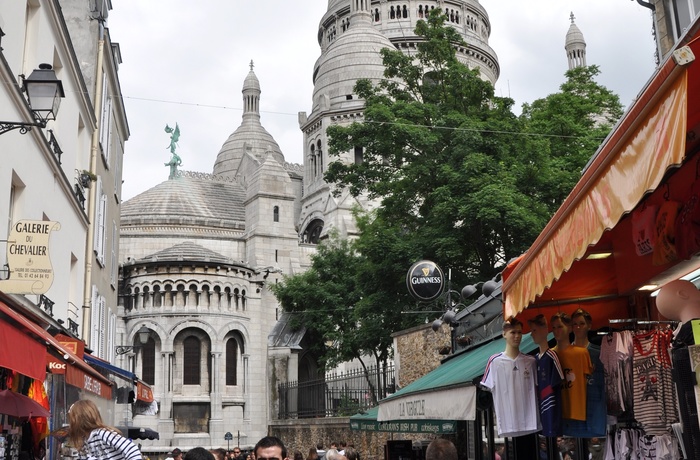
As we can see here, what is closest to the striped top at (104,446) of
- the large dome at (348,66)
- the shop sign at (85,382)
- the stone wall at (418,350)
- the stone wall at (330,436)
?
the shop sign at (85,382)

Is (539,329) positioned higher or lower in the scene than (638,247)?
lower

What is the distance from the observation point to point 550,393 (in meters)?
5.85

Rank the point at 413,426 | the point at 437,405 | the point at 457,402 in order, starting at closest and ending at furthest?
1. the point at 457,402
2. the point at 437,405
3. the point at 413,426

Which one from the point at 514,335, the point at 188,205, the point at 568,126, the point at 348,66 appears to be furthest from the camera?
the point at 348,66

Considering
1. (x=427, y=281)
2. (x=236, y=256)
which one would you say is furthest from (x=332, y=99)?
(x=427, y=281)

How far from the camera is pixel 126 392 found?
21.8 metres

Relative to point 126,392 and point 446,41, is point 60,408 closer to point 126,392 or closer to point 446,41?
point 126,392

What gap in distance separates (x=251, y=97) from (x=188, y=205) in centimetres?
2558

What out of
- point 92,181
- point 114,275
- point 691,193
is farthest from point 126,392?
point 691,193

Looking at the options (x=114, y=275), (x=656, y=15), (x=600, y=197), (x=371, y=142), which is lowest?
(x=600, y=197)

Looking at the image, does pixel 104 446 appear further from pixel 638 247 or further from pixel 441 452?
pixel 638 247

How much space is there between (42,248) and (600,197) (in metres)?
8.04

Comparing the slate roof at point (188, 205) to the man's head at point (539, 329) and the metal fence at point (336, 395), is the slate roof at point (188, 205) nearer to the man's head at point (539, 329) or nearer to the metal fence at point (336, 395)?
the metal fence at point (336, 395)

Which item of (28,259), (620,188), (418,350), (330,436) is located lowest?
(330,436)
